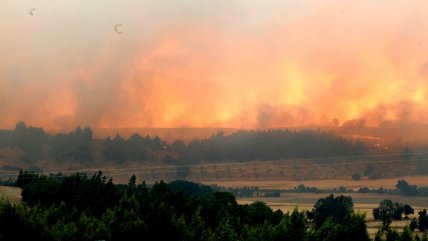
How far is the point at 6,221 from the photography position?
9638cm

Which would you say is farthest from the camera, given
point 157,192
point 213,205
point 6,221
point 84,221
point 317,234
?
point 157,192

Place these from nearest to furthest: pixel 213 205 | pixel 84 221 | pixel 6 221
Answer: pixel 6 221
pixel 84 221
pixel 213 205

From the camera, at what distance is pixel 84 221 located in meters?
115

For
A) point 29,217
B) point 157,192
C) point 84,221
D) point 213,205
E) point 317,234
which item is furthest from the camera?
point 157,192

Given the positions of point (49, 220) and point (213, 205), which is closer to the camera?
point (49, 220)

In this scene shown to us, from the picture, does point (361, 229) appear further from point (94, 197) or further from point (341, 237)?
point (94, 197)

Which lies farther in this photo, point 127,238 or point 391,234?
point 391,234

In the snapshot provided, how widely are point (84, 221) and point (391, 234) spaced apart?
65.5 metres

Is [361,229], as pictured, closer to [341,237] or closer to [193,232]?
[341,237]

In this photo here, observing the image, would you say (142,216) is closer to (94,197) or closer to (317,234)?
(317,234)

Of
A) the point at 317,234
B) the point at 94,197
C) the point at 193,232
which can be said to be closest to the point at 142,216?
the point at 193,232

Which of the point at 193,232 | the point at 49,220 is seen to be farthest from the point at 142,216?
the point at 49,220

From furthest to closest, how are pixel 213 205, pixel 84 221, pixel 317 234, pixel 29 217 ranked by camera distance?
1. pixel 213 205
2. pixel 317 234
3. pixel 84 221
4. pixel 29 217

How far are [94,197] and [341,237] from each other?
72189mm
